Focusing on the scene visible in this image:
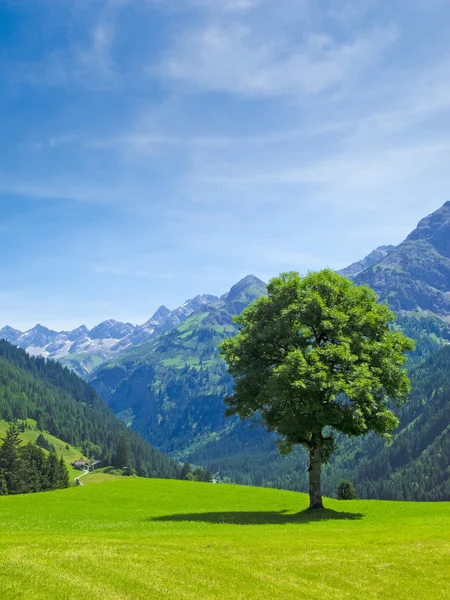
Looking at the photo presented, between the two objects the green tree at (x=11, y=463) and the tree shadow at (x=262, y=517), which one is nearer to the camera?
the tree shadow at (x=262, y=517)

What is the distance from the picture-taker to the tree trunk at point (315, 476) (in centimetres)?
4828

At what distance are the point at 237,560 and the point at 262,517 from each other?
24604 mm

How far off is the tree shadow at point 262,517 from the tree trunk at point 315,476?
118 centimetres

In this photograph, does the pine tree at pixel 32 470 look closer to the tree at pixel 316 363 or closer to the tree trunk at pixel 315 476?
the tree at pixel 316 363

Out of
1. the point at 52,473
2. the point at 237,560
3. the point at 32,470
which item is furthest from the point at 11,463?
the point at 237,560

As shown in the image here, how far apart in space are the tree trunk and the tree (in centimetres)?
10

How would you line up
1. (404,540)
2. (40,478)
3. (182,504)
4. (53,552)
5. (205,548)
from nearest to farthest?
(53,552)
(205,548)
(404,540)
(182,504)
(40,478)

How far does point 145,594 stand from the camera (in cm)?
1803

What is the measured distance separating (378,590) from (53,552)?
15.1 meters

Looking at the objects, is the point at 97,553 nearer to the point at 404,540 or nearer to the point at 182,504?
the point at 404,540

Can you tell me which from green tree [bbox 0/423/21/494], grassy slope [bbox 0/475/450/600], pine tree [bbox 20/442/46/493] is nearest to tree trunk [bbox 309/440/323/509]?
grassy slope [bbox 0/475/450/600]

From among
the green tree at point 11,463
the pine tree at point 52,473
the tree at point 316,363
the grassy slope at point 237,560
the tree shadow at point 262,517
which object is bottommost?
the pine tree at point 52,473

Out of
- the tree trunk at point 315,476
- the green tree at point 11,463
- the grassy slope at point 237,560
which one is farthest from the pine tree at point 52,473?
the tree trunk at point 315,476

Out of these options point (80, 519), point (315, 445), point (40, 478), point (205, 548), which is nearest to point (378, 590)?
point (205, 548)
